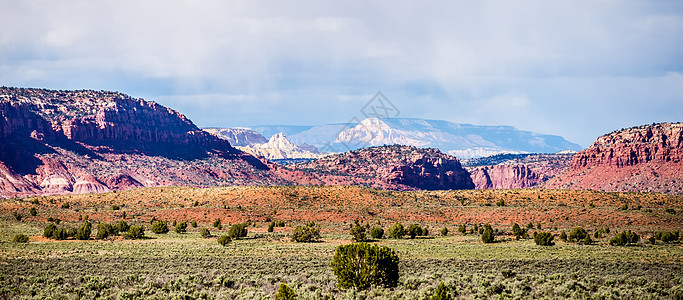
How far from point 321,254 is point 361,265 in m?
15.1

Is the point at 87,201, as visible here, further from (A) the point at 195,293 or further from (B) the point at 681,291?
(B) the point at 681,291

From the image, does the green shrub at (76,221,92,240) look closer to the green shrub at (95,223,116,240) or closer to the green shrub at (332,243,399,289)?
the green shrub at (95,223,116,240)

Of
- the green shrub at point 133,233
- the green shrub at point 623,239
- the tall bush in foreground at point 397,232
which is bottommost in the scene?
the green shrub at point 133,233

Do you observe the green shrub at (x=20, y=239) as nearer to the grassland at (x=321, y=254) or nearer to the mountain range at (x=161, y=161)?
the grassland at (x=321, y=254)

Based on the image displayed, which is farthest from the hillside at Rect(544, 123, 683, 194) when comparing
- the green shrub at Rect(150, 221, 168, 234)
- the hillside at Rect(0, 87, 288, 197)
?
the green shrub at Rect(150, 221, 168, 234)

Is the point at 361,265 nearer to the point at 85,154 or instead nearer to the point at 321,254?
the point at 321,254

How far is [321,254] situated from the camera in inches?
1476

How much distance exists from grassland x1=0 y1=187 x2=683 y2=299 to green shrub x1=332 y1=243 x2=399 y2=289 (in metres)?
0.71

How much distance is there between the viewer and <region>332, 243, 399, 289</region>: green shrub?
2258cm

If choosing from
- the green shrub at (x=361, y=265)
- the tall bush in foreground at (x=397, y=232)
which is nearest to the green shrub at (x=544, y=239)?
the tall bush in foreground at (x=397, y=232)

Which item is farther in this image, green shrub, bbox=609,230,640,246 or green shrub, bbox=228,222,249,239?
green shrub, bbox=228,222,249,239

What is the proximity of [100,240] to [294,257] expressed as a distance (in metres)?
21.2

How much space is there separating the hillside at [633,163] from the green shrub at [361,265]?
12555 cm

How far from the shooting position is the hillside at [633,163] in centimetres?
13488
